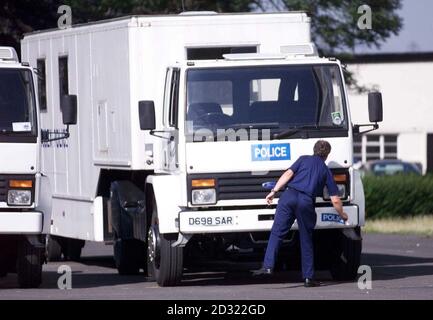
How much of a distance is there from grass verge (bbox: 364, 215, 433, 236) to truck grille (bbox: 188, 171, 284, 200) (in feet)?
48.7

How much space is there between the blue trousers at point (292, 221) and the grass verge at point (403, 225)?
1491 cm

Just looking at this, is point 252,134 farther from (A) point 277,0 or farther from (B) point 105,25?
(A) point 277,0

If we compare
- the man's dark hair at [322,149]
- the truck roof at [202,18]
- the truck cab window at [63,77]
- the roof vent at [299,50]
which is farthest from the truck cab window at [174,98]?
the truck cab window at [63,77]

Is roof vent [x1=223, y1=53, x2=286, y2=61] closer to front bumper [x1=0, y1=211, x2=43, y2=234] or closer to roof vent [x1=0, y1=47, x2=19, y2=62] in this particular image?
roof vent [x1=0, y1=47, x2=19, y2=62]

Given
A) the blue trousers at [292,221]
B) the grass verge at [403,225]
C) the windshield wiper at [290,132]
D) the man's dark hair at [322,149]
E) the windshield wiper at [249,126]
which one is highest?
the windshield wiper at [249,126]

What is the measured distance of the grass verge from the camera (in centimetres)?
3158

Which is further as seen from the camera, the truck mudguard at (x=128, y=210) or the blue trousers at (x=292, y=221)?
the truck mudguard at (x=128, y=210)

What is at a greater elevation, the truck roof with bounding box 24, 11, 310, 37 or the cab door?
the truck roof with bounding box 24, 11, 310, 37

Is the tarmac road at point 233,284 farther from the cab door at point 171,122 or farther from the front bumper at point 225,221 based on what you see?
the cab door at point 171,122

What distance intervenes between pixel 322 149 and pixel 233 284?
2.39 m

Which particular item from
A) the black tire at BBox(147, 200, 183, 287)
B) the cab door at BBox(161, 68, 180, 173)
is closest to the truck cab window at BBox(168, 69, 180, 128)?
the cab door at BBox(161, 68, 180, 173)

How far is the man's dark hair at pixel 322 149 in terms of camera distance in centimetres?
1550
